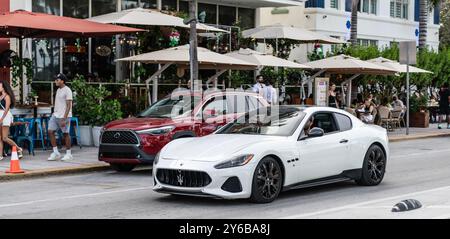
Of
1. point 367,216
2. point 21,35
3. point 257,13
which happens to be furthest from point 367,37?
point 367,216

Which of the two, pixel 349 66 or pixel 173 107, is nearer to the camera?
pixel 173 107

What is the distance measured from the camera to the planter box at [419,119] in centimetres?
3039

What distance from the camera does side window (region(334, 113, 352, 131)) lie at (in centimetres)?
1259

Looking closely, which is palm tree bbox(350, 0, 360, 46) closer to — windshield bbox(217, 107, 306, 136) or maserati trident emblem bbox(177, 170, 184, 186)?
windshield bbox(217, 107, 306, 136)

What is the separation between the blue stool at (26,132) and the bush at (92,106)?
1.81 metres

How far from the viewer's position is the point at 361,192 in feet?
40.2

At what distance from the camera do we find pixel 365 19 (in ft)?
129

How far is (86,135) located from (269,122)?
9236mm

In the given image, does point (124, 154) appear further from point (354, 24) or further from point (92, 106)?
point (354, 24)

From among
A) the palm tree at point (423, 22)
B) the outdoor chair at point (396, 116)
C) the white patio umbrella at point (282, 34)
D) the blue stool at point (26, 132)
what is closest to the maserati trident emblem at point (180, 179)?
the blue stool at point (26, 132)

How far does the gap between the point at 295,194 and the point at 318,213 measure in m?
1.84

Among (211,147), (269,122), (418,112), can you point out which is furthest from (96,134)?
(418,112)

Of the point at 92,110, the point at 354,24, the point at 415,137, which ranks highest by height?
the point at 354,24

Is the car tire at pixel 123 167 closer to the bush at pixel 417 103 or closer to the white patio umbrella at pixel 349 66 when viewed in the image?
the white patio umbrella at pixel 349 66
